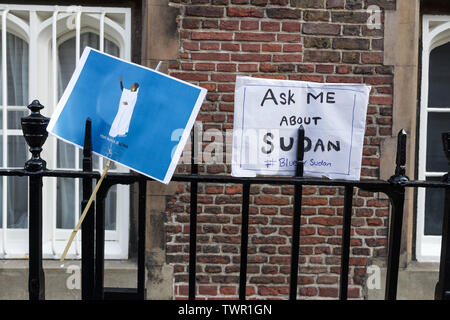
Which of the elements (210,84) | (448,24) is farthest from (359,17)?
(210,84)

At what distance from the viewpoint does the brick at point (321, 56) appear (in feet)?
11.4

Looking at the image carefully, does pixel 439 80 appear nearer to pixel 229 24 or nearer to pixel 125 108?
pixel 229 24

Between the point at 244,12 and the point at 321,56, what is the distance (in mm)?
741

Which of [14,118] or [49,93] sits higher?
[49,93]

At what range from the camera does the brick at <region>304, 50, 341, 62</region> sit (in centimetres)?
349

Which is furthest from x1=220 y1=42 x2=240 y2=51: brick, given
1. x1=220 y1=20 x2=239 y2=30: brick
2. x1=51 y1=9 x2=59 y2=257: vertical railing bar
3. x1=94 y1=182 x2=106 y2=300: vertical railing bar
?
x1=94 y1=182 x2=106 y2=300: vertical railing bar

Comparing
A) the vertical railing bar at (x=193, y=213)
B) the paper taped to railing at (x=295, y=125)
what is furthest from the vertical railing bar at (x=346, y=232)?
the vertical railing bar at (x=193, y=213)

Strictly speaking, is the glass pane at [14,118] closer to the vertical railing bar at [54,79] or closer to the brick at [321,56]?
the vertical railing bar at [54,79]

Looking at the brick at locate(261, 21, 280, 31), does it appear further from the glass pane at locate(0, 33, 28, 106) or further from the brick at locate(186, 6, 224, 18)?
the glass pane at locate(0, 33, 28, 106)

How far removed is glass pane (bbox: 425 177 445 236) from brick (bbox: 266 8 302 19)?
2.02m

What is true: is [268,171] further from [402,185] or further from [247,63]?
[247,63]

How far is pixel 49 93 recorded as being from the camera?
367 centimetres

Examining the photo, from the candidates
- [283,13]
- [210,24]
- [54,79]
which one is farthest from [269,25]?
[54,79]

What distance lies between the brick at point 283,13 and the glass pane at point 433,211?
2.02m
